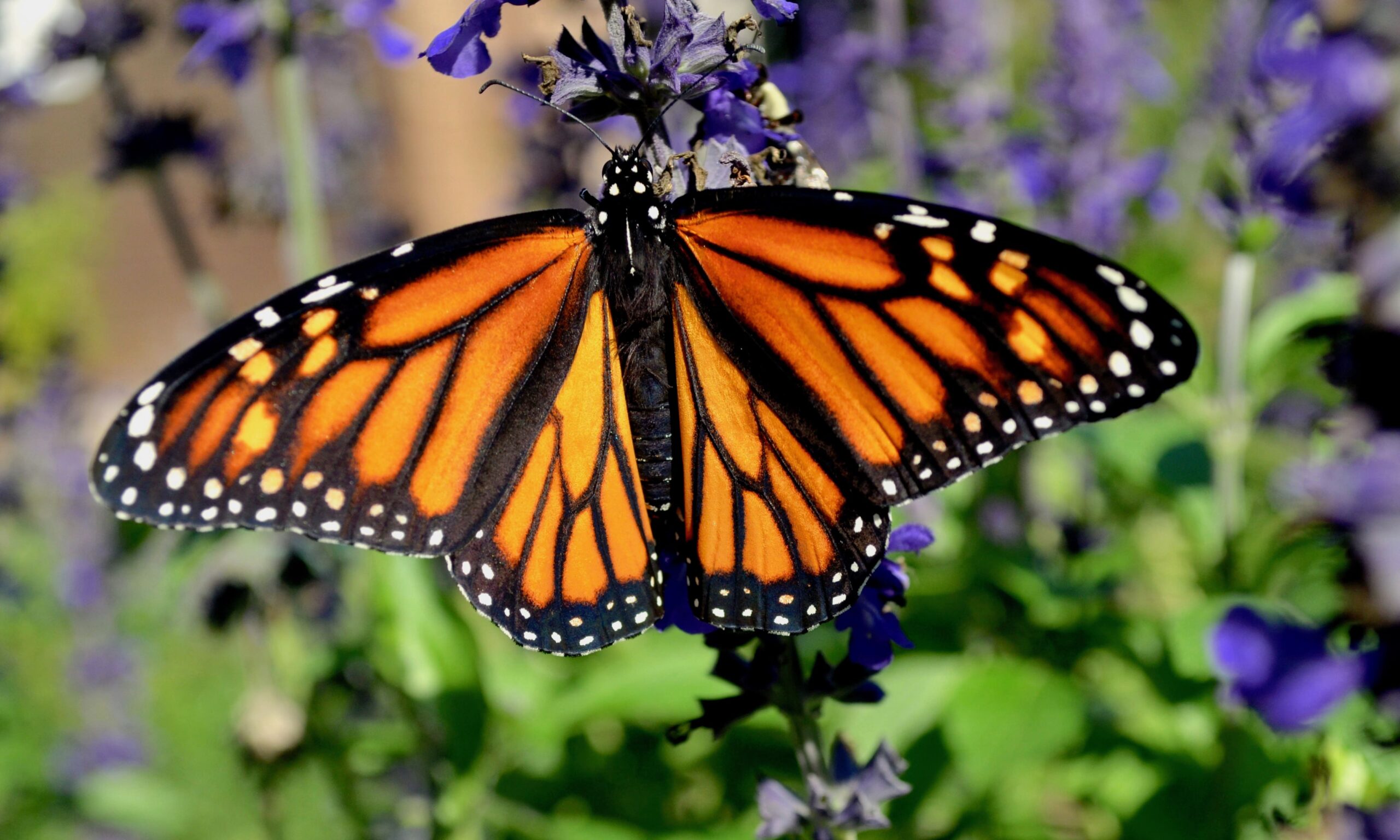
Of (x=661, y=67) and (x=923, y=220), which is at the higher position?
(x=661, y=67)

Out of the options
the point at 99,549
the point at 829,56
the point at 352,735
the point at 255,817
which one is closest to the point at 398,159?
the point at 99,549

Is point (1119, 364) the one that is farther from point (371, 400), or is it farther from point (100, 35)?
point (100, 35)

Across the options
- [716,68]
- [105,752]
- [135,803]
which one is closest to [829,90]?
[135,803]

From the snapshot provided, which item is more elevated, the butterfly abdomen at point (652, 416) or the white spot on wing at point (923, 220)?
the white spot on wing at point (923, 220)

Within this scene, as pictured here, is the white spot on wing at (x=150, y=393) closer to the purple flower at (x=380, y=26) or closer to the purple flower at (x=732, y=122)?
the purple flower at (x=732, y=122)

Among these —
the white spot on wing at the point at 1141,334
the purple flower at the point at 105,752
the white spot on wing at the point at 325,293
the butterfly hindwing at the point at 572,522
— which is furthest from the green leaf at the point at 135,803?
the white spot on wing at the point at 1141,334

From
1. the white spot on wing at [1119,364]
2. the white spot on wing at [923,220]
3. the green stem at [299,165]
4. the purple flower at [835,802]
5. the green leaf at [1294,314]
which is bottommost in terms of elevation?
the purple flower at [835,802]

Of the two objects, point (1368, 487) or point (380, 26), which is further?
point (380, 26)
